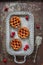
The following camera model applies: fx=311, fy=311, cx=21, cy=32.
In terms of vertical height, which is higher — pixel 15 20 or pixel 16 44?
pixel 15 20

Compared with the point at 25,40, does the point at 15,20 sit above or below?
above

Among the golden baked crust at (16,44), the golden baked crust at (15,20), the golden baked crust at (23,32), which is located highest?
the golden baked crust at (15,20)

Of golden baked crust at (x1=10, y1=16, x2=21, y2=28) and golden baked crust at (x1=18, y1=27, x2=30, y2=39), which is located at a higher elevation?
golden baked crust at (x1=10, y1=16, x2=21, y2=28)

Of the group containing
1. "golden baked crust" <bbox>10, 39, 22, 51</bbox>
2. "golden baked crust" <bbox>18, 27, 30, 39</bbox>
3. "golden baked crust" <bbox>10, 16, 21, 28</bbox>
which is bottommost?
"golden baked crust" <bbox>10, 39, 22, 51</bbox>

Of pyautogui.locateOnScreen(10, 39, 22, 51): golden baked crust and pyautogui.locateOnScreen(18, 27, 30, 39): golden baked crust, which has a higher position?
pyautogui.locateOnScreen(18, 27, 30, 39): golden baked crust

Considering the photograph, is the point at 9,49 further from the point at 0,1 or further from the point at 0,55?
the point at 0,1

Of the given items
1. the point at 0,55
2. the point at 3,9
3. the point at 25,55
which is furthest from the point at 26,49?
the point at 3,9

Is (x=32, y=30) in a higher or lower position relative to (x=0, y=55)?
higher

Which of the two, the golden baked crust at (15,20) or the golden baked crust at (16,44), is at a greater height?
the golden baked crust at (15,20)
